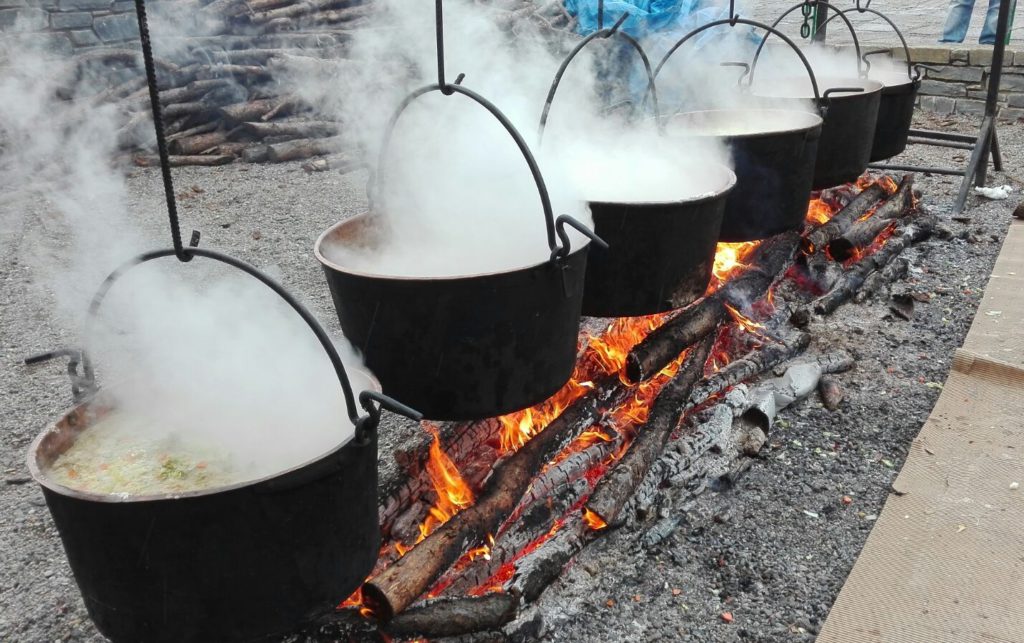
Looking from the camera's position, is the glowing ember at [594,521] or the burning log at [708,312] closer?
the glowing ember at [594,521]

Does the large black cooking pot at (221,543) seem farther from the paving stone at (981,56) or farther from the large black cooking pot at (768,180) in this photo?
the paving stone at (981,56)

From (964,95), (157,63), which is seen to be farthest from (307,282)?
(964,95)

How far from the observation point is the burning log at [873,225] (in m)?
5.08

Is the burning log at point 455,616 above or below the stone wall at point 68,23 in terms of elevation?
below

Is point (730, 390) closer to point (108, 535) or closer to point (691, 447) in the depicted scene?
point (691, 447)

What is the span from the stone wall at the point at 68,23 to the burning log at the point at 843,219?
7.15m

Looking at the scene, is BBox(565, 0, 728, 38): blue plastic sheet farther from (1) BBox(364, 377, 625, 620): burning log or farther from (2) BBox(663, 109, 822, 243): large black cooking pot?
(1) BBox(364, 377, 625, 620): burning log

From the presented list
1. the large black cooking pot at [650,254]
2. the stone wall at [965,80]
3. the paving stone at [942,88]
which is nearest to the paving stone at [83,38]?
the large black cooking pot at [650,254]

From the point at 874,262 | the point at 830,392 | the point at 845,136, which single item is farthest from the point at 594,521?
the point at 874,262

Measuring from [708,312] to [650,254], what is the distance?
0.87 m

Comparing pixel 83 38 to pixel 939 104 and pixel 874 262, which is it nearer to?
pixel 874 262

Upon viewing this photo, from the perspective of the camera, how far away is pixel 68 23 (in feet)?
27.8

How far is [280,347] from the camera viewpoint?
7.50 ft

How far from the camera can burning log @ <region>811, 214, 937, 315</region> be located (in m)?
4.65
